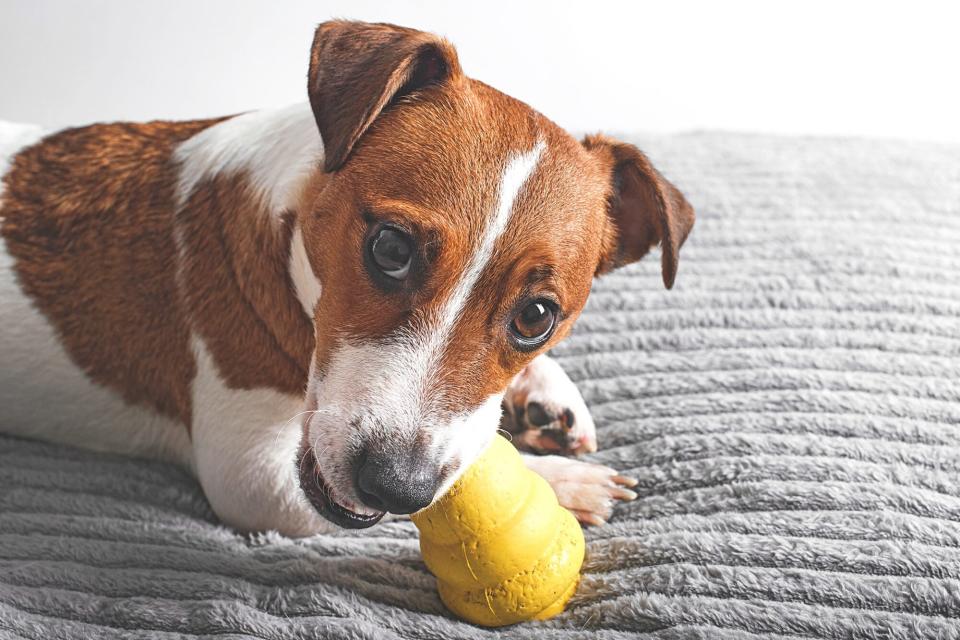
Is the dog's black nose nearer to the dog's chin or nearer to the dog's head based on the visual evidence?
the dog's head

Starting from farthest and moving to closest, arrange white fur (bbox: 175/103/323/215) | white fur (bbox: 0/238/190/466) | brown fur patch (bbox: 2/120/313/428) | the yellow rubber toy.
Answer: white fur (bbox: 0/238/190/466)
brown fur patch (bbox: 2/120/313/428)
white fur (bbox: 175/103/323/215)
the yellow rubber toy

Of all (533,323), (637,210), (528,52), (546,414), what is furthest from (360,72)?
(528,52)

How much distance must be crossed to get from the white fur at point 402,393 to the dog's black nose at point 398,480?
27 millimetres

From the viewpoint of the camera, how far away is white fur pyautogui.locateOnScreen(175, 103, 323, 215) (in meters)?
1.92

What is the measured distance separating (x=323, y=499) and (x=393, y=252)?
1.54 ft

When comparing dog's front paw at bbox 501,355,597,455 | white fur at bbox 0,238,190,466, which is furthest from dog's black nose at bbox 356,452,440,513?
white fur at bbox 0,238,190,466

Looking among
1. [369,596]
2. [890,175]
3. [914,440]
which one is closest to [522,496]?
[369,596]

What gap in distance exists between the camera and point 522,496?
5.80 ft

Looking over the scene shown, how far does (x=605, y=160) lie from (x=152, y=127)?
3.55ft

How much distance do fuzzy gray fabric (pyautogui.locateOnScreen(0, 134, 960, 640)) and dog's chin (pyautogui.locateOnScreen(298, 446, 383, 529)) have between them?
196mm

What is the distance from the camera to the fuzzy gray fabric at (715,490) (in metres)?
1.81

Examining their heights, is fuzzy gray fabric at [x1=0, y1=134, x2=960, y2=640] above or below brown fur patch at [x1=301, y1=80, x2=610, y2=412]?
below

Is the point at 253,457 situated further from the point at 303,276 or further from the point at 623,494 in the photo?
the point at 623,494

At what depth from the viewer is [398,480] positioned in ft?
5.19
